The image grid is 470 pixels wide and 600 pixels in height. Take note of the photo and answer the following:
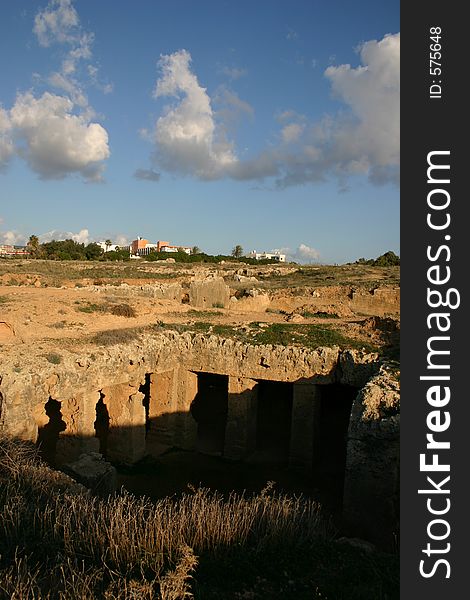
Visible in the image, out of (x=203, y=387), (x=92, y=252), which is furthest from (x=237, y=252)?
(x=203, y=387)

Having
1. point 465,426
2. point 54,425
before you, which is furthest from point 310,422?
point 465,426

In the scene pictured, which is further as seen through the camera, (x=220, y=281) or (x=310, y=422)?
(x=220, y=281)

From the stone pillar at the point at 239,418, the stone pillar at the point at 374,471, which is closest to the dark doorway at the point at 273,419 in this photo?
the stone pillar at the point at 239,418

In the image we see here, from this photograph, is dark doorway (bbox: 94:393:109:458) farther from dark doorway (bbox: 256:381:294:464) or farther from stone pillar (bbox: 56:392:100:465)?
dark doorway (bbox: 256:381:294:464)

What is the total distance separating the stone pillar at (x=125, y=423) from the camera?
43.0 ft

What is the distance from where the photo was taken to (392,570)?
554 cm

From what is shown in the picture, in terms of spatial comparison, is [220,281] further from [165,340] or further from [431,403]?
[431,403]

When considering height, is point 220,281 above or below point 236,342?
above

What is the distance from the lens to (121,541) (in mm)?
5250

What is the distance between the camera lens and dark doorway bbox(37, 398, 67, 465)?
12.0 metres

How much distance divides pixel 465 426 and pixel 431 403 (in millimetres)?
416

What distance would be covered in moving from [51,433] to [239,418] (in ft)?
16.8

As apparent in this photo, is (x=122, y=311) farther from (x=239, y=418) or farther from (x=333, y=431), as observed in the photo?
(x=333, y=431)

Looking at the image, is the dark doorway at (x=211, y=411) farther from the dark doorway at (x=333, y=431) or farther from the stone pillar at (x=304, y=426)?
the dark doorway at (x=333, y=431)
